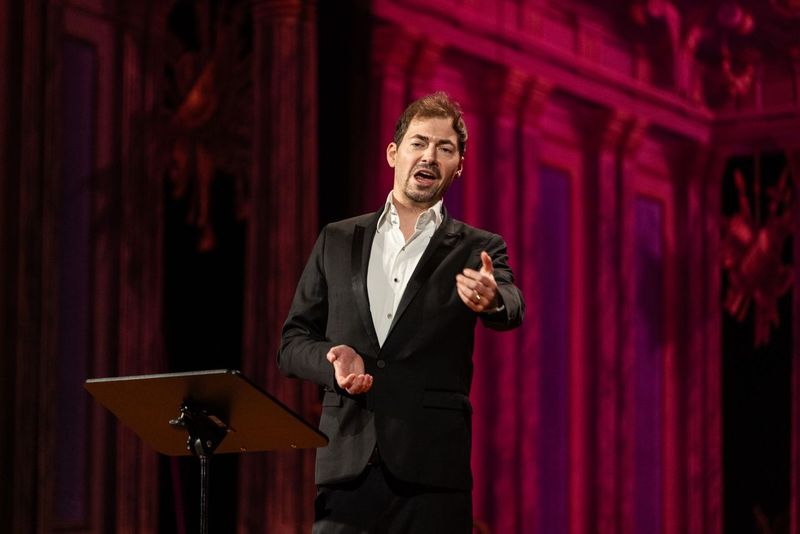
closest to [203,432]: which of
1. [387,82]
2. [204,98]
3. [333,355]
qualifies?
[333,355]

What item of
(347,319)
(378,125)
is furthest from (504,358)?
(347,319)

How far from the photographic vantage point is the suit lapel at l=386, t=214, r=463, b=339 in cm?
177

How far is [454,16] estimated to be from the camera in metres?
5.17

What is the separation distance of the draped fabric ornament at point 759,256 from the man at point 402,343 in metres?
5.21

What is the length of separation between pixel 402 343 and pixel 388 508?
0.73 feet

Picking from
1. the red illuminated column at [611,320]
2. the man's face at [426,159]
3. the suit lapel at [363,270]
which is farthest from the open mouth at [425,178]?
the red illuminated column at [611,320]

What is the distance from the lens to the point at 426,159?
5.88 feet

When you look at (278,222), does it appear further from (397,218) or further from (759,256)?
(759,256)

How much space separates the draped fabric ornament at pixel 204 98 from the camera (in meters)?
4.17

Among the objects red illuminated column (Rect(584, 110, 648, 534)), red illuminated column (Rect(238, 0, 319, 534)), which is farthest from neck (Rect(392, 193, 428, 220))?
red illuminated column (Rect(584, 110, 648, 534))

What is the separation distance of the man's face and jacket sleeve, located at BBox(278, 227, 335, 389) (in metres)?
0.16

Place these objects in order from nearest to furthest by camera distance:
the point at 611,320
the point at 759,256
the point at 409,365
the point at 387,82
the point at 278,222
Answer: the point at 409,365
the point at 278,222
the point at 387,82
the point at 611,320
the point at 759,256

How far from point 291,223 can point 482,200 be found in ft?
5.16

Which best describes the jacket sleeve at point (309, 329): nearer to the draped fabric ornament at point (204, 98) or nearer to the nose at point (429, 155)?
the nose at point (429, 155)
